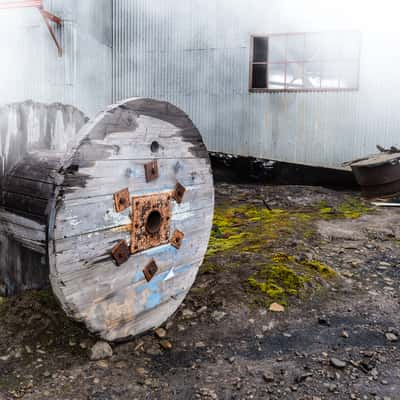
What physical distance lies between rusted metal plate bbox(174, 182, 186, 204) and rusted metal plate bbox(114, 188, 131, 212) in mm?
411

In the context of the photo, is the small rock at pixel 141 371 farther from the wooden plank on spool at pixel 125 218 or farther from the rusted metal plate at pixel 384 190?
the rusted metal plate at pixel 384 190

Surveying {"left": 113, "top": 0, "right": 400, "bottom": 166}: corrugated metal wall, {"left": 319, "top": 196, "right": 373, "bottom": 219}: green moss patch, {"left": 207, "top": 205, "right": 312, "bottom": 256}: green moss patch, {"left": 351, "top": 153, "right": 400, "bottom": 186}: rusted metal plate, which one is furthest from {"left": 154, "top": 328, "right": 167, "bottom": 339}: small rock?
{"left": 113, "top": 0, "right": 400, "bottom": 166}: corrugated metal wall

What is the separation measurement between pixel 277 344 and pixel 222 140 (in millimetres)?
6242

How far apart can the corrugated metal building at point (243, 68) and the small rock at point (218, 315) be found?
5806 millimetres

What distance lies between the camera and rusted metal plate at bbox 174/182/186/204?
8.11 feet

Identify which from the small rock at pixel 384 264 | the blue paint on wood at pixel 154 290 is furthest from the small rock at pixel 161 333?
the small rock at pixel 384 264

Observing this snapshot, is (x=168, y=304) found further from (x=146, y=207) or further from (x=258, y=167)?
(x=258, y=167)

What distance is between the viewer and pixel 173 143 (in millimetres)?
2438

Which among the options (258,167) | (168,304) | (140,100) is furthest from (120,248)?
(258,167)

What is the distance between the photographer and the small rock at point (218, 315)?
2598 millimetres

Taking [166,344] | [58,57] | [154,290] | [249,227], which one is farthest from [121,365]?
[58,57]

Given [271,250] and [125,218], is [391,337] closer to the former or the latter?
[271,250]

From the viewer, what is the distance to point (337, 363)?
2.14 meters

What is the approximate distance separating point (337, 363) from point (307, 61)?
21.7 ft
